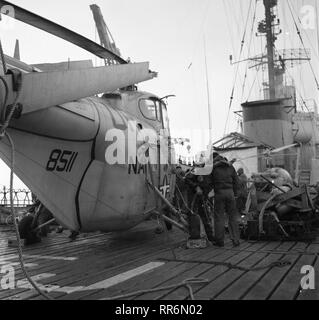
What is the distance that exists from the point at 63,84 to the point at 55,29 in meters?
1.04

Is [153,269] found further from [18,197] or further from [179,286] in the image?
[18,197]

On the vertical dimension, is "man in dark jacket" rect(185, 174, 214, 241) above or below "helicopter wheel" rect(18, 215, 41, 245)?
above

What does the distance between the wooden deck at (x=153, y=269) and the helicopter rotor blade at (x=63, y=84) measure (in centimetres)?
199

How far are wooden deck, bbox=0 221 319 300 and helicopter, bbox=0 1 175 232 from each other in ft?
2.23

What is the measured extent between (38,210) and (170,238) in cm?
289

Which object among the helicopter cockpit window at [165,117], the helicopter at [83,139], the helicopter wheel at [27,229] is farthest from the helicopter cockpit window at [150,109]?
the helicopter wheel at [27,229]

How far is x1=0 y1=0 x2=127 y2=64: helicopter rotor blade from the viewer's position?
4.08 meters

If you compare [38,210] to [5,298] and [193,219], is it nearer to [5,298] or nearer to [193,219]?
[193,219]

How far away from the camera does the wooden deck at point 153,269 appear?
13.0 feet

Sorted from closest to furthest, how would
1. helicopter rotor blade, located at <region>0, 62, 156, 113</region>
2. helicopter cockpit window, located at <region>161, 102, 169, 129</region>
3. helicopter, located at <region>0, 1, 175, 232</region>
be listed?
helicopter rotor blade, located at <region>0, 62, 156, 113</region>, helicopter, located at <region>0, 1, 175, 232</region>, helicopter cockpit window, located at <region>161, 102, 169, 129</region>

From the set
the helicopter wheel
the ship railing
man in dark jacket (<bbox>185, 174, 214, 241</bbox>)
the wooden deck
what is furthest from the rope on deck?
the ship railing

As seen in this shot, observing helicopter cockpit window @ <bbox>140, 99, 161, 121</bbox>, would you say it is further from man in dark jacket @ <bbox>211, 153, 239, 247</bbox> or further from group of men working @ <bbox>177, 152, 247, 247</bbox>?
man in dark jacket @ <bbox>211, 153, 239, 247</bbox>

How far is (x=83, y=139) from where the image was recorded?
589 cm
